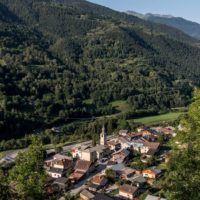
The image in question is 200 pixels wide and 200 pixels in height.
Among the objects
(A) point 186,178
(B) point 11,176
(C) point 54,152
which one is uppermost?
(A) point 186,178

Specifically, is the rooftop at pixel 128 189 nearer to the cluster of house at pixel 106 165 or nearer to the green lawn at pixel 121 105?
the cluster of house at pixel 106 165

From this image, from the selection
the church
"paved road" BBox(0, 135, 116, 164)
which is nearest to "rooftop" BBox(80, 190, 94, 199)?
the church

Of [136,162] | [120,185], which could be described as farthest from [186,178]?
[136,162]

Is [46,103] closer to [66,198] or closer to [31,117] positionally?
[31,117]

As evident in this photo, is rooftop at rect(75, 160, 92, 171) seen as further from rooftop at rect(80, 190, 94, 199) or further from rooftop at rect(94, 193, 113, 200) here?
rooftop at rect(94, 193, 113, 200)

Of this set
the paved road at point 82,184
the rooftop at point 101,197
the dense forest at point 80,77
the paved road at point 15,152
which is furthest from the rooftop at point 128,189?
the dense forest at point 80,77
